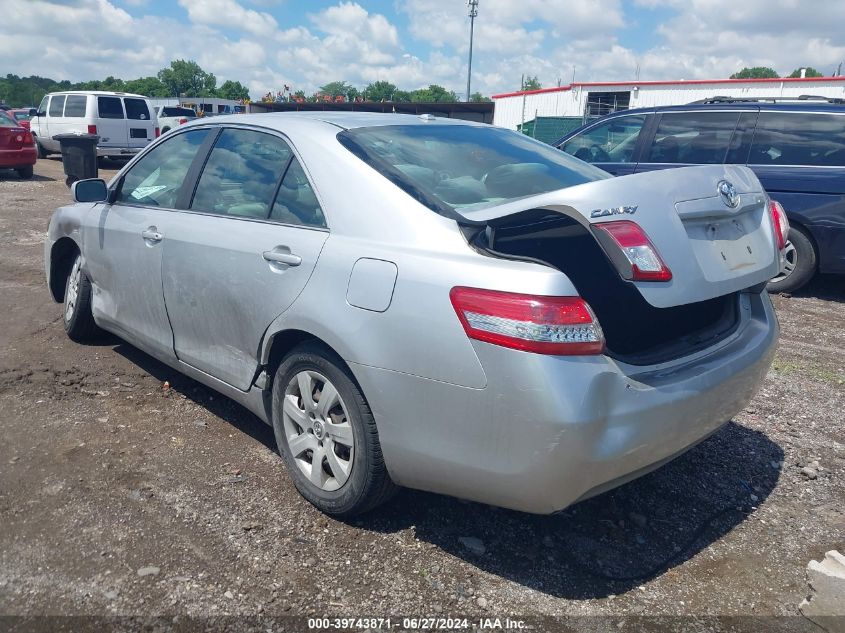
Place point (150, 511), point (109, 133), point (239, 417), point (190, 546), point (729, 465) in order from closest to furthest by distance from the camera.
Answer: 1. point (190, 546)
2. point (150, 511)
3. point (729, 465)
4. point (239, 417)
5. point (109, 133)

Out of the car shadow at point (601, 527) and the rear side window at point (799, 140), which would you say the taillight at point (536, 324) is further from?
the rear side window at point (799, 140)

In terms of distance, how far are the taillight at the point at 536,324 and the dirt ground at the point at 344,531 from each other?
0.96 m

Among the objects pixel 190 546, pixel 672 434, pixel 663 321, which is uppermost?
pixel 663 321

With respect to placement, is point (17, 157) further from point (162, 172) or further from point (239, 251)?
point (239, 251)

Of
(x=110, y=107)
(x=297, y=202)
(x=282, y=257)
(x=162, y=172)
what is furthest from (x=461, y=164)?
(x=110, y=107)

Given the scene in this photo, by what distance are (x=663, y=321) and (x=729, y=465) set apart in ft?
3.22

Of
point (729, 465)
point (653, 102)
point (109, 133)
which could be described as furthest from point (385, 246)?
point (653, 102)

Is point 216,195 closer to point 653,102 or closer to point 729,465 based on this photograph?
point 729,465

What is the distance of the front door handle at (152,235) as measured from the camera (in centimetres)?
380

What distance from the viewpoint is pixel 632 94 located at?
27312mm

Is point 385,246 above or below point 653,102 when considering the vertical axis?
below

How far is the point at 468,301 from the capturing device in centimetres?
237

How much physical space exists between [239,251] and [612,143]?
5775mm

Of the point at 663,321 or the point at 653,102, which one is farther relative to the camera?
the point at 653,102
